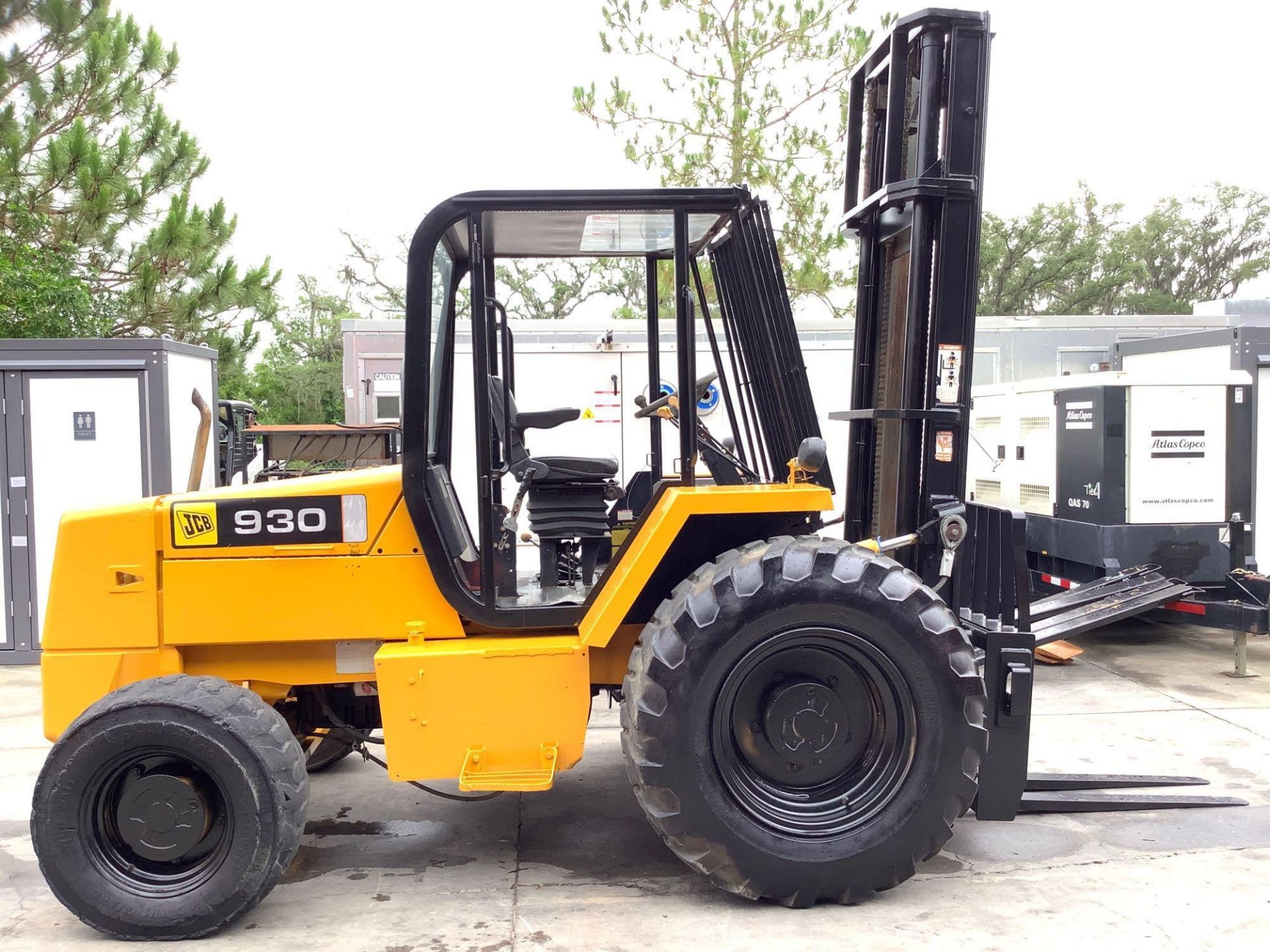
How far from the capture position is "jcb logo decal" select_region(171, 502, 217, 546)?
13.5ft

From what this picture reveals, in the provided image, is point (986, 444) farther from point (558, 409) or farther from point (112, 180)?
point (112, 180)

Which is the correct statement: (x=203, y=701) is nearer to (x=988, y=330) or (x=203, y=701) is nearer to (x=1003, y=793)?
(x=1003, y=793)

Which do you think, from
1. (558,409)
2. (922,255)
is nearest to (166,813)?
(558,409)

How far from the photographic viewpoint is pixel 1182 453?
26.5 feet

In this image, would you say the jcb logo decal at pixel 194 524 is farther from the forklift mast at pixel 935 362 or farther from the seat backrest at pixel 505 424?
the forklift mast at pixel 935 362

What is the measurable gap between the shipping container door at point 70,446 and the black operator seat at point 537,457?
602 cm

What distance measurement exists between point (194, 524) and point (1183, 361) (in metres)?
9.01

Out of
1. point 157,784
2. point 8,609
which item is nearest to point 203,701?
point 157,784

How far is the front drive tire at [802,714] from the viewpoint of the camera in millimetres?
3785

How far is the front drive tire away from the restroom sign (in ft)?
22.8

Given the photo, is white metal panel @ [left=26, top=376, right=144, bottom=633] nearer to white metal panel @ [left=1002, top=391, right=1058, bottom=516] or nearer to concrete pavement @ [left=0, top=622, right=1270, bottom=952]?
concrete pavement @ [left=0, top=622, right=1270, bottom=952]

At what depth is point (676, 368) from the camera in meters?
4.18

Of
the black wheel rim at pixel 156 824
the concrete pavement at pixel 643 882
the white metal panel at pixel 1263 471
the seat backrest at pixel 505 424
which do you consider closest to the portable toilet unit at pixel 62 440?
the concrete pavement at pixel 643 882

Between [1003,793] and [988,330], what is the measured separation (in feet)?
35.3
